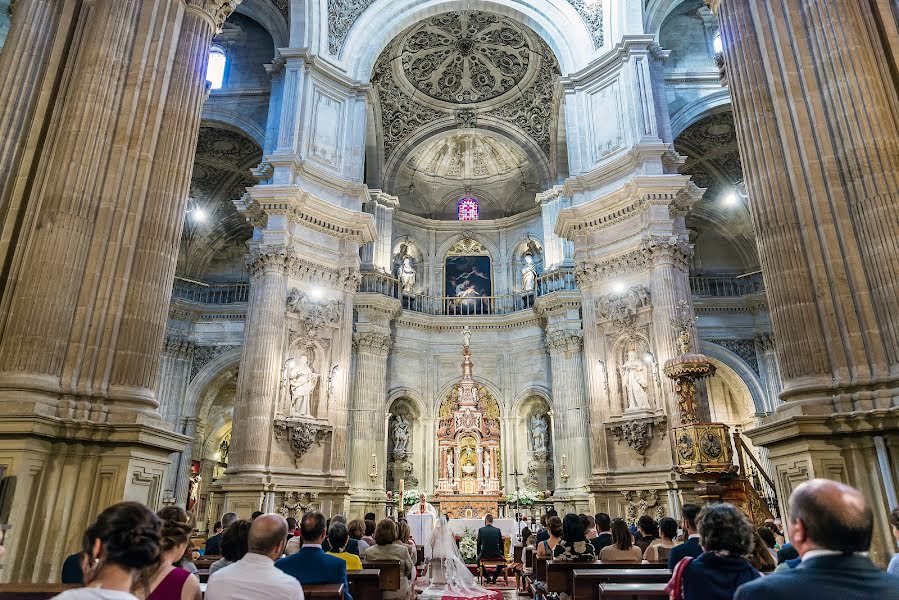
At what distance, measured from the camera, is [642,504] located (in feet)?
44.2

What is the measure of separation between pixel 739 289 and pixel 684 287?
11087 millimetres

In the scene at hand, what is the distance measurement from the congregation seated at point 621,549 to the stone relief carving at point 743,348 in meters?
18.8

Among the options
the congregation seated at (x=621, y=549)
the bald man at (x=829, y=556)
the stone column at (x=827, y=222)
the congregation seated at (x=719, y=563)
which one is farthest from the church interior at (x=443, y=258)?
the bald man at (x=829, y=556)

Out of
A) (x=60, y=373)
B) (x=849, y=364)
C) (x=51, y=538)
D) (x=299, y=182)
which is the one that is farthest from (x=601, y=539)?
(x=299, y=182)

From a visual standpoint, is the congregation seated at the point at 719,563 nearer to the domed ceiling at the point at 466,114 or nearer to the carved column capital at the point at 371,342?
the carved column capital at the point at 371,342

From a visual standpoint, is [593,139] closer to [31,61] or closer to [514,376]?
[514,376]

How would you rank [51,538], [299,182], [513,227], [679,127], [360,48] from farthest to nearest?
[513,227] → [679,127] → [360,48] → [299,182] → [51,538]

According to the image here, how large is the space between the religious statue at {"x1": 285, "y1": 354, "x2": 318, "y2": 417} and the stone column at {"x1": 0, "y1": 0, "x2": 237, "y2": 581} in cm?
723

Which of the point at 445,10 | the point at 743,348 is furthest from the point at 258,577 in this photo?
the point at 743,348

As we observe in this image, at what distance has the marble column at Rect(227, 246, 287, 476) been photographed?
13891 mm

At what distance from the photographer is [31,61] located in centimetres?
759

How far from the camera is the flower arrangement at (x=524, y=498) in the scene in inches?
740

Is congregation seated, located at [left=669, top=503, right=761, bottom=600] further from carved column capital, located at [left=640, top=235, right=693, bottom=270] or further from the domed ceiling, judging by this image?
the domed ceiling

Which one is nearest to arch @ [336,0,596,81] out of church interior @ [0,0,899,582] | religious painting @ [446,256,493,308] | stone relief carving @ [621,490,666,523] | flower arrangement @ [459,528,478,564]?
church interior @ [0,0,899,582]
